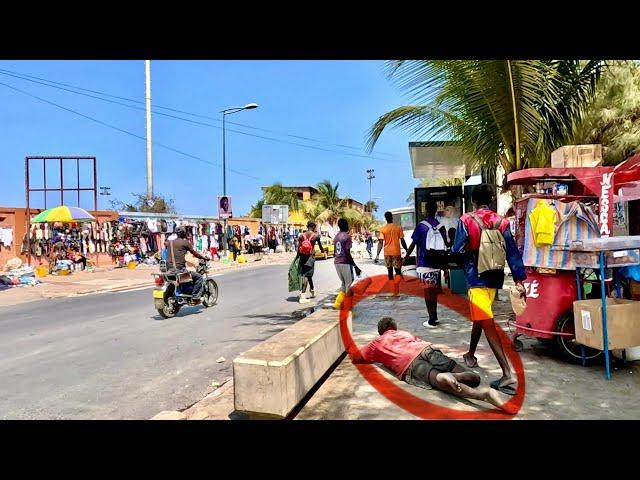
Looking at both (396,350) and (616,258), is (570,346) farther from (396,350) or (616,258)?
(396,350)

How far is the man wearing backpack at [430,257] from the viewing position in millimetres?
6949

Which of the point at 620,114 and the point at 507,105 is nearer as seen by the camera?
the point at 507,105

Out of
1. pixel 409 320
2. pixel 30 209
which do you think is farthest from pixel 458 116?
pixel 30 209

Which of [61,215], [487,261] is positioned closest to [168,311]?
[487,261]

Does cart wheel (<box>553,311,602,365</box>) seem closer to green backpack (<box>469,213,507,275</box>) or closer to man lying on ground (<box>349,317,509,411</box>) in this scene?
green backpack (<box>469,213,507,275</box>)

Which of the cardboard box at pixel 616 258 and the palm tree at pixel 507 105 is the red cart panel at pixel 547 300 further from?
the palm tree at pixel 507 105

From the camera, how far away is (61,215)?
1741 centimetres

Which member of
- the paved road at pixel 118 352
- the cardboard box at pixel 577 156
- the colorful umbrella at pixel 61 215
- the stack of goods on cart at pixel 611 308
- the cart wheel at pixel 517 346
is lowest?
the paved road at pixel 118 352

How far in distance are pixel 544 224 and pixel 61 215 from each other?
1704 centimetres

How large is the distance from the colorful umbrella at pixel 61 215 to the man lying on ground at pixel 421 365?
1565cm

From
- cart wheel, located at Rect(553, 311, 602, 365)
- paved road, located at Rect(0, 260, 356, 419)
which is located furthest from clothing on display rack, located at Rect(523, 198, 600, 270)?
paved road, located at Rect(0, 260, 356, 419)

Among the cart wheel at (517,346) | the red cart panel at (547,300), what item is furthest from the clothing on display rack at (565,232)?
the cart wheel at (517,346)
